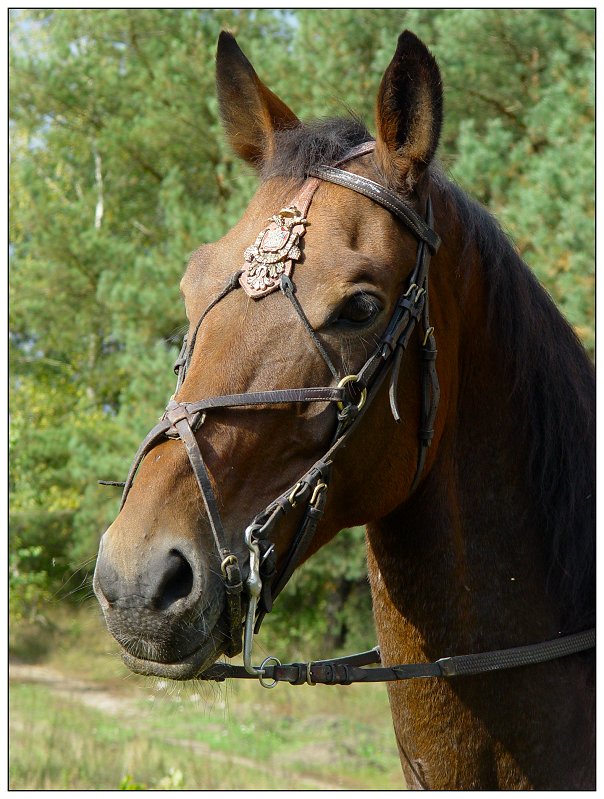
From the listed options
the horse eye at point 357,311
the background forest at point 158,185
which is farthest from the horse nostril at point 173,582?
the background forest at point 158,185

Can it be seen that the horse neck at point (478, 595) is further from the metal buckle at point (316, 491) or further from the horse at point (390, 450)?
the metal buckle at point (316, 491)

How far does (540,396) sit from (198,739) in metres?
10.6

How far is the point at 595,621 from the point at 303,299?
5.59 feet

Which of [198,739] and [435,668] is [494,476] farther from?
[198,739]

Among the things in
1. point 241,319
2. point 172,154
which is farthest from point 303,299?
point 172,154

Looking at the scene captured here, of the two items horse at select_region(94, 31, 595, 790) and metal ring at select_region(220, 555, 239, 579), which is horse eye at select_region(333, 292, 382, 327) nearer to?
horse at select_region(94, 31, 595, 790)

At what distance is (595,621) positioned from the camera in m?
3.09

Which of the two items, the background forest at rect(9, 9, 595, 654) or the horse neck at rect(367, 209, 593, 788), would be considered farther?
the background forest at rect(9, 9, 595, 654)

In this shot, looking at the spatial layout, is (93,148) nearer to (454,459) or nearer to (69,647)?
(69,647)

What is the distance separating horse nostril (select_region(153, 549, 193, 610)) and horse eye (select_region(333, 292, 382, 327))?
91 centimetres

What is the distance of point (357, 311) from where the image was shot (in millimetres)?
2670

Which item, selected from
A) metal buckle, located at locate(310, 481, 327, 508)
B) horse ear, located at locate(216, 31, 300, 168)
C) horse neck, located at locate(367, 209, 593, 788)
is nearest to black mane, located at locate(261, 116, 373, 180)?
horse ear, located at locate(216, 31, 300, 168)

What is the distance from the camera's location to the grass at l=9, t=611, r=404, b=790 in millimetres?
9281

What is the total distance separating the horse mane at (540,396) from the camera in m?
3.08
